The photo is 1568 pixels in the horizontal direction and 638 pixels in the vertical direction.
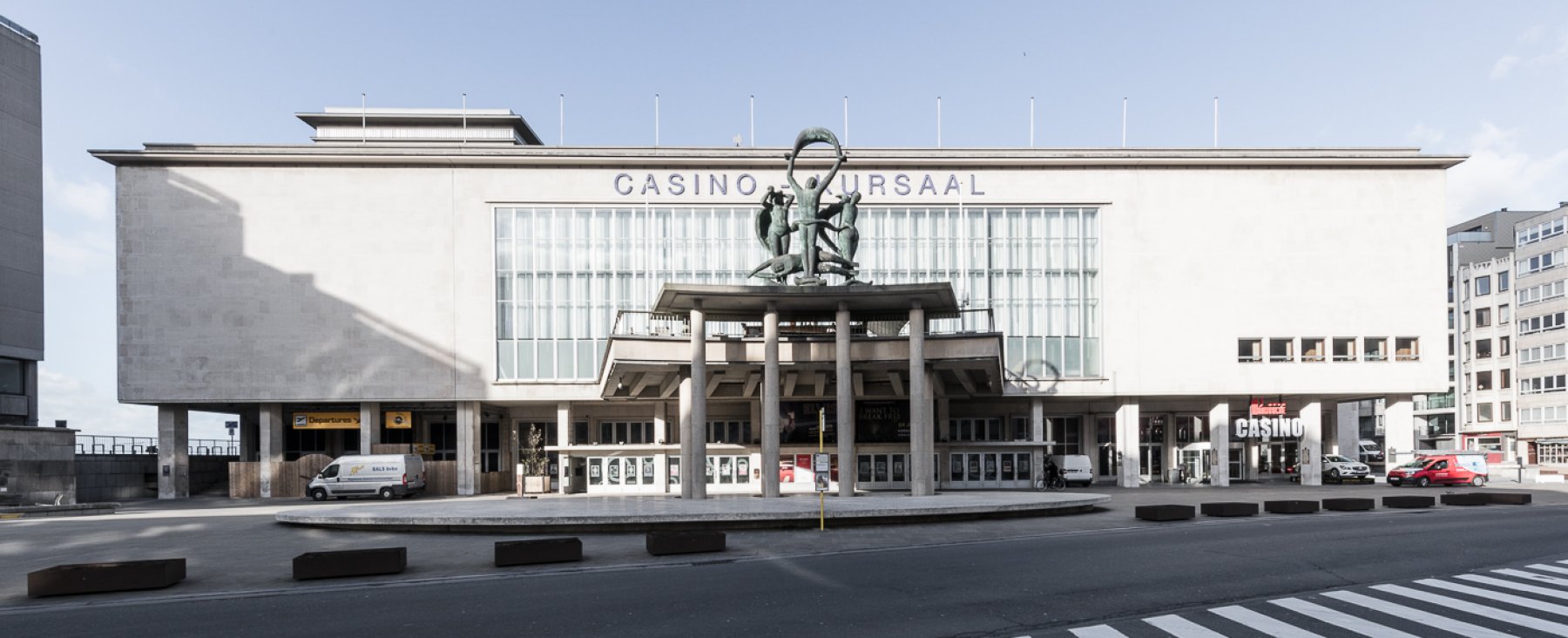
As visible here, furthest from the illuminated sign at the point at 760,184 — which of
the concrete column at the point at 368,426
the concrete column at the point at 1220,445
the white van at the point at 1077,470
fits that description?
the concrete column at the point at 1220,445

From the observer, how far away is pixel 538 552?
2109 cm

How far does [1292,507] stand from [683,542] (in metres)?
21.8

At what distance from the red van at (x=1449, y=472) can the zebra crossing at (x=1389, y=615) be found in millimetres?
42093

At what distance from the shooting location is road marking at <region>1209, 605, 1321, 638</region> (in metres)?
12.8

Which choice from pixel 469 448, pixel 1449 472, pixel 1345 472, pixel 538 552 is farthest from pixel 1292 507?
pixel 469 448

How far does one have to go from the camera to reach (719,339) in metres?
40.9

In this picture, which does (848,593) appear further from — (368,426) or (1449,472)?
(1449,472)

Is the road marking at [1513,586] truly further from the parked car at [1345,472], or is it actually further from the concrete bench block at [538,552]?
the parked car at [1345,472]

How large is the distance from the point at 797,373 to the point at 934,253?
47.4 ft

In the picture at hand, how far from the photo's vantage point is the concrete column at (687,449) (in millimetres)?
38656

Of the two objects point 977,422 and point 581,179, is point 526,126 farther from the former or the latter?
point 977,422

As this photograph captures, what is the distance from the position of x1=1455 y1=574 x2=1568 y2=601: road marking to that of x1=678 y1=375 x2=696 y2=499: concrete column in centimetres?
2369

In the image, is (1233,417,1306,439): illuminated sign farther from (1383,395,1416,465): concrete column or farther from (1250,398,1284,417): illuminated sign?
(1383,395,1416,465): concrete column

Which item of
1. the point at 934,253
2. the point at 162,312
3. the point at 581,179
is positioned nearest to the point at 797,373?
the point at 934,253
